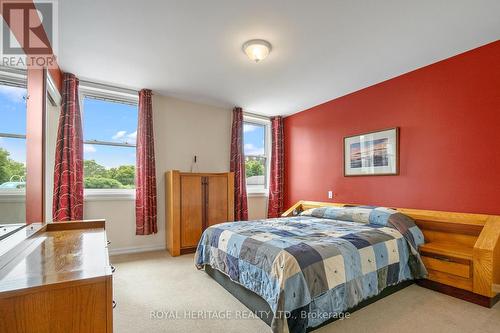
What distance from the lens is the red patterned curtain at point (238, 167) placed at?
485 cm

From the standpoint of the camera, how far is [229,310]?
2.25 m

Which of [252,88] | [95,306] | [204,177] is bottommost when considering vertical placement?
[95,306]

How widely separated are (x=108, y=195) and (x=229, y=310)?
2652 mm

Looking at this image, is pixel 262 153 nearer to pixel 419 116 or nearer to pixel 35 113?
pixel 419 116

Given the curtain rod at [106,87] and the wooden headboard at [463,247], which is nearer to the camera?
the wooden headboard at [463,247]

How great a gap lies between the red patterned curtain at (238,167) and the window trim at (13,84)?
3192mm

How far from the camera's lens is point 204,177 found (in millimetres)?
4219

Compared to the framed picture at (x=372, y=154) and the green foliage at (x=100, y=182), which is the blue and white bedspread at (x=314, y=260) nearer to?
the framed picture at (x=372, y=154)

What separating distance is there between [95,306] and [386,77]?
13.2 ft

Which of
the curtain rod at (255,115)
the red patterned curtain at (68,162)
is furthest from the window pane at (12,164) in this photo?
the curtain rod at (255,115)

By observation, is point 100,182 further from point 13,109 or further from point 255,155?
point 255,155

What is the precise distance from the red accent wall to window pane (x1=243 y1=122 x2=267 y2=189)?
152cm

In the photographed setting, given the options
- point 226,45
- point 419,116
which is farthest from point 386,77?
point 226,45
